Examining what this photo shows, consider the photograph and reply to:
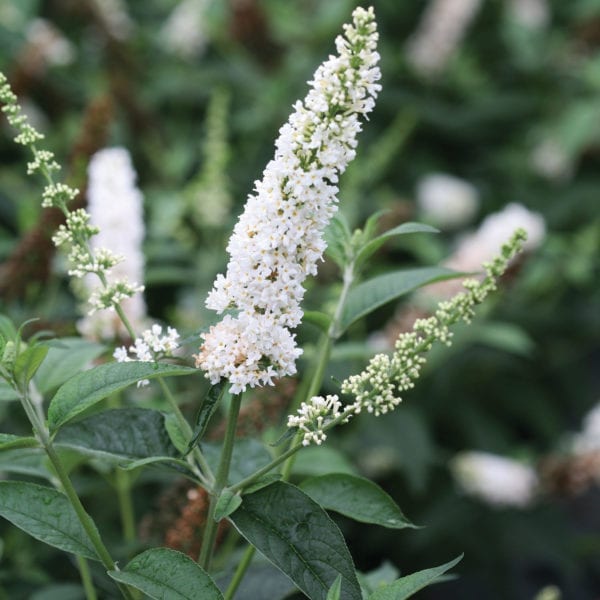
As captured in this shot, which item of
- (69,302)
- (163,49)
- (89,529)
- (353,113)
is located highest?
(163,49)

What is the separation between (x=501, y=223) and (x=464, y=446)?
3.48 feet

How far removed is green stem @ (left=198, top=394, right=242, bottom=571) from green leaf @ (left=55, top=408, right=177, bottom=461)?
10 cm

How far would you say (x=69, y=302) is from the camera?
9.81 ft

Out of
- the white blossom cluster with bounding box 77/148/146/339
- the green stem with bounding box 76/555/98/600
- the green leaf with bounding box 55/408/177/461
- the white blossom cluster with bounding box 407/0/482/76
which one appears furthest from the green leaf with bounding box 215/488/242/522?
the white blossom cluster with bounding box 407/0/482/76

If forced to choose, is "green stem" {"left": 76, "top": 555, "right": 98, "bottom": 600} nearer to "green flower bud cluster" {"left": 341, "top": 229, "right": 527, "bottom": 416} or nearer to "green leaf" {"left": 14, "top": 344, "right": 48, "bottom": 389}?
"green leaf" {"left": 14, "top": 344, "right": 48, "bottom": 389}

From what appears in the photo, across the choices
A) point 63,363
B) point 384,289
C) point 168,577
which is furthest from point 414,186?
point 168,577

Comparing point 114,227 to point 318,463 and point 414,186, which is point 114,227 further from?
point 414,186

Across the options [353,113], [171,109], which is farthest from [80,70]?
[353,113]

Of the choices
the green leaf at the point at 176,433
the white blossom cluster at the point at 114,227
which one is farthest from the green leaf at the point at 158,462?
the white blossom cluster at the point at 114,227

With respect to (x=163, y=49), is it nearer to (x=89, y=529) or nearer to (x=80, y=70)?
(x=80, y=70)

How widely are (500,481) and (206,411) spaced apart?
2.52m

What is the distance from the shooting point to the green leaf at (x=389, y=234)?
1.45 metres

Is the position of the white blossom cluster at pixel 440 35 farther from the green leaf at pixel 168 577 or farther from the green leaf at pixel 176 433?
the green leaf at pixel 168 577

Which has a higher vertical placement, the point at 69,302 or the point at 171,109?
the point at 171,109
